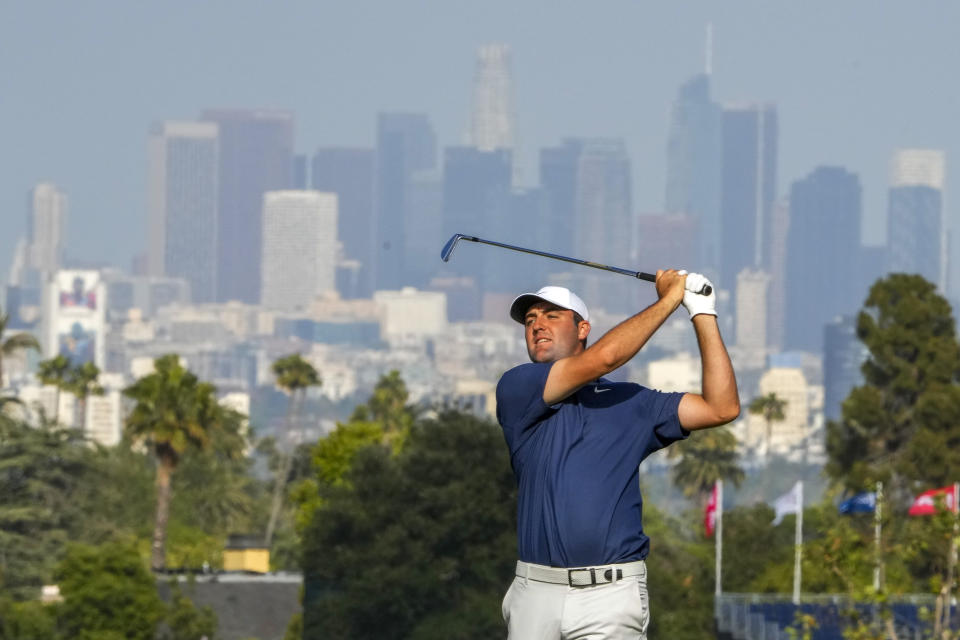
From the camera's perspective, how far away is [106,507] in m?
100

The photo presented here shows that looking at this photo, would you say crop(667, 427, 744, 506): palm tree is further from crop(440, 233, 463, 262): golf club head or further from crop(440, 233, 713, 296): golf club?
crop(440, 233, 713, 296): golf club

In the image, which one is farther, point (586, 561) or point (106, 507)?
point (106, 507)

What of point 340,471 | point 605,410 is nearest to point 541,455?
point 605,410

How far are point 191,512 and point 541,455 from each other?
106 m

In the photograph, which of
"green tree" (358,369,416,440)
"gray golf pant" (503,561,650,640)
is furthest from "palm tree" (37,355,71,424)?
"gray golf pant" (503,561,650,640)

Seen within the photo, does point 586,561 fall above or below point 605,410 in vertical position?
below

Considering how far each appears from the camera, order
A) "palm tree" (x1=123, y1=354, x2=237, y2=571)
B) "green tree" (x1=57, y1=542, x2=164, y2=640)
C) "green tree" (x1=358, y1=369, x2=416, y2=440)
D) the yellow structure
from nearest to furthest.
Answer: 1. "green tree" (x1=57, y1=542, x2=164, y2=640)
2. "palm tree" (x1=123, y1=354, x2=237, y2=571)
3. the yellow structure
4. "green tree" (x1=358, y1=369, x2=416, y2=440)

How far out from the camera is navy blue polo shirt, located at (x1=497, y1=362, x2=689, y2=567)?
9.38 meters

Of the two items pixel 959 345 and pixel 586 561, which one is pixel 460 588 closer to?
pixel 959 345

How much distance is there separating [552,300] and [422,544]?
42.5 metres

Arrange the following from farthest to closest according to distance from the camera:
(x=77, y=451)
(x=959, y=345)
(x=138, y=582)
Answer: (x=77, y=451) < (x=959, y=345) < (x=138, y=582)

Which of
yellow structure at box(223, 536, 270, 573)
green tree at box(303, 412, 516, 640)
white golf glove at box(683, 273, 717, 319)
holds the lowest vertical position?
yellow structure at box(223, 536, 270, 573)

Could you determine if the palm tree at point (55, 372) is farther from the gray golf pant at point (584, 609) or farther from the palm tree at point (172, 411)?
the gray golf pant at point (584, 609)

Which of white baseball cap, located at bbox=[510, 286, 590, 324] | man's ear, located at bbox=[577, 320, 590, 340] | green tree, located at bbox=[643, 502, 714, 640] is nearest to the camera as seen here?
white baseball cap, located at bbox=[510, 286, 590, 324]
